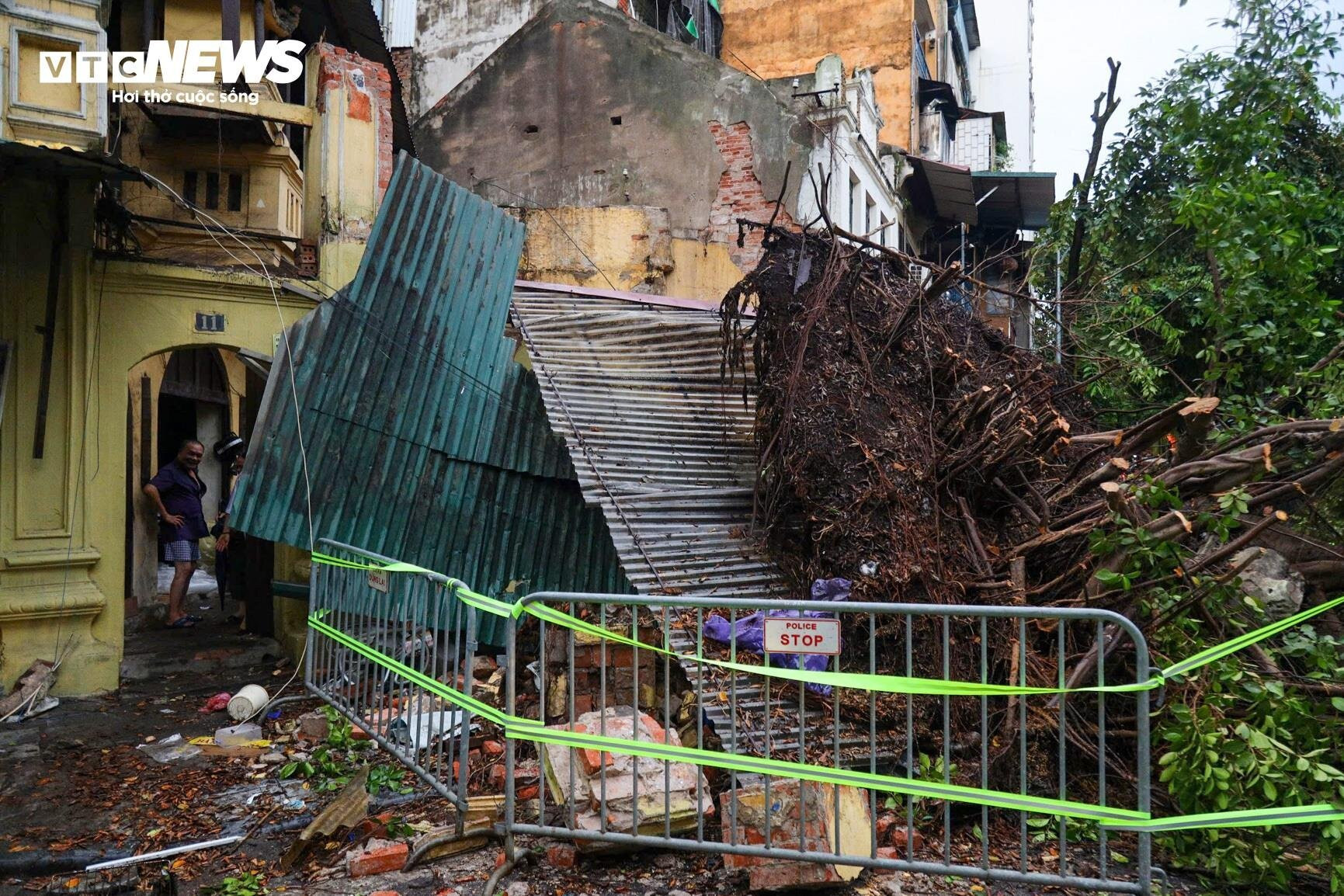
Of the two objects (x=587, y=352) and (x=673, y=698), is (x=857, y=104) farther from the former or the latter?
(x=673, y=698)

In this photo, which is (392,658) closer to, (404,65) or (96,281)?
(96,281)

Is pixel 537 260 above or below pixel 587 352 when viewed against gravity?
above

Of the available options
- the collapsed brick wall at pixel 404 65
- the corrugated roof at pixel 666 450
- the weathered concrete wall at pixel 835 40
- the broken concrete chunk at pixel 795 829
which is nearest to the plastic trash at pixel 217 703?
the corrugated roof at pixel 666 450

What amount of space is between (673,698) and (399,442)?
3.08m

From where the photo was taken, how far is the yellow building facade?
6742 millimetres

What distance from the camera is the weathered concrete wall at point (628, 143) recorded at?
14.6 m

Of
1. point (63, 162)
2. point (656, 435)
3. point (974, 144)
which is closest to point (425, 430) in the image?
point (656, 435)

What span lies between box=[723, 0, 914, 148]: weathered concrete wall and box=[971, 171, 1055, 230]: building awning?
6.51 ft

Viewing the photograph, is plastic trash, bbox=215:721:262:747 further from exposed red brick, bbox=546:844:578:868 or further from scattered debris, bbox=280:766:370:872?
exposed red brick, bbox=546:844:578:868

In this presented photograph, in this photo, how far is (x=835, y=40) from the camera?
20.1 metres

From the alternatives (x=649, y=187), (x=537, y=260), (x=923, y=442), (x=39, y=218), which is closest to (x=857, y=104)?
(x=649, y=187)

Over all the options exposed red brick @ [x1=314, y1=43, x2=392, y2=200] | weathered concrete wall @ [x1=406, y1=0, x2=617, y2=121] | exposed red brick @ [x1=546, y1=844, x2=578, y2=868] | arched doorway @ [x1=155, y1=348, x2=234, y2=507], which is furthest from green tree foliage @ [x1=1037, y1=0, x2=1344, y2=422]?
arched doorway @ [x1=155, y1=348, x2=234, y2=507]

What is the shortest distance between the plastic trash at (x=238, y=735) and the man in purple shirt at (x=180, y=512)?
3292mm

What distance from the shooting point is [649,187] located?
1510cm
